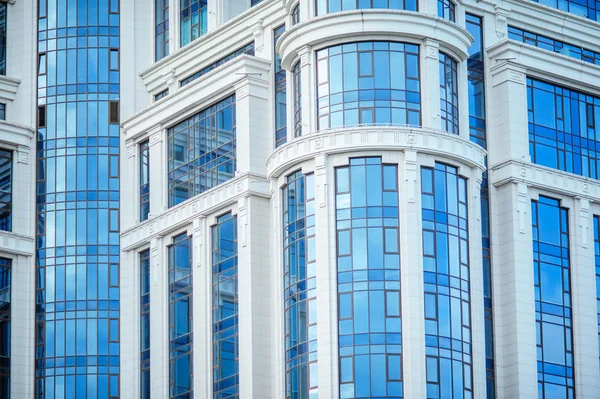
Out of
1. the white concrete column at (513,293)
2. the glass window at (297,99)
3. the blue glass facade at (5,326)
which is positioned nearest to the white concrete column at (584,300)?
the white concrete column at (513,293)

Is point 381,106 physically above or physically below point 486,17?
below

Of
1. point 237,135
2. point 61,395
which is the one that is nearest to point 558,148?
point 237,135

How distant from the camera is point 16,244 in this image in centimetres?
8550

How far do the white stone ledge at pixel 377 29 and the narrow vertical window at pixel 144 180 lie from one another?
12.8 m

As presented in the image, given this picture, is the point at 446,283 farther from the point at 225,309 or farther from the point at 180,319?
the point at 180,319

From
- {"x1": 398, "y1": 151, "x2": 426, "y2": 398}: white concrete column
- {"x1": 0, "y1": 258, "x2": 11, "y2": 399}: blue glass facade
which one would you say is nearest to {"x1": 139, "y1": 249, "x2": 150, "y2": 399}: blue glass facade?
{"x1": 0, "y1": 258, "x2": 11, "y2": 399}: blue glass facade

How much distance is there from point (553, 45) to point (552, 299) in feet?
40.5

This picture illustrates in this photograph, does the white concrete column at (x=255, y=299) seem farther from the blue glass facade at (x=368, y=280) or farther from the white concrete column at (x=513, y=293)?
the white concrete column at (x=513, y=293)

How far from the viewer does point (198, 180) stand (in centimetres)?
8100

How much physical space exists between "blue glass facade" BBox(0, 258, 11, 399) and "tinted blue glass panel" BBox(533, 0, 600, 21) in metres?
27.5

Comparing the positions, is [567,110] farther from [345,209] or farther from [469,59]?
[345,209]

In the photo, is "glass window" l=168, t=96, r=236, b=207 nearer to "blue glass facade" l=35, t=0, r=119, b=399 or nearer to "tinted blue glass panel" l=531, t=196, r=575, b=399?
"blue glass facade" l=35, t=0, r=119, b=399

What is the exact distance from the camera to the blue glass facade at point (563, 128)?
77562 millimetres

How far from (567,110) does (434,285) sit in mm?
11946
